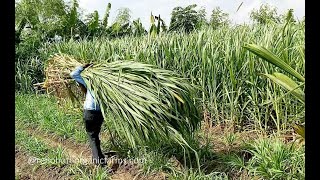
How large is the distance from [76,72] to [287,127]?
206cm

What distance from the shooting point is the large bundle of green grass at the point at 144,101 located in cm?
329

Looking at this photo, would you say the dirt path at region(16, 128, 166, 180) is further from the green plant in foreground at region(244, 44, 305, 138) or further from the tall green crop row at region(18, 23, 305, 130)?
the green plant in foreground at region(244, 44, 305, 138)

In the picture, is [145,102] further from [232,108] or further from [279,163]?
[232,108]

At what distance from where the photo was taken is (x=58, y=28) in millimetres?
11859

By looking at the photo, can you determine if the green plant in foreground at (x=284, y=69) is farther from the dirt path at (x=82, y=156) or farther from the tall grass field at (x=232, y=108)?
the dirt path at (x=82, y=156)

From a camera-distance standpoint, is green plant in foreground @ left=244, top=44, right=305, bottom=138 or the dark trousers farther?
the dark trousers

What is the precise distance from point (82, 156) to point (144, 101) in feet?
4.57

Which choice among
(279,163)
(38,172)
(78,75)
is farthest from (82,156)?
(279,163)

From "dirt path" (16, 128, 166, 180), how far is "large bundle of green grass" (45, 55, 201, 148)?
33 cm

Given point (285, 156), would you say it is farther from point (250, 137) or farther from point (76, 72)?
point (76, 72)

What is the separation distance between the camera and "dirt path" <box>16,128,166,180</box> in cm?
361

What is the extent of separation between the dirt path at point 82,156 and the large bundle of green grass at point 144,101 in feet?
1.08

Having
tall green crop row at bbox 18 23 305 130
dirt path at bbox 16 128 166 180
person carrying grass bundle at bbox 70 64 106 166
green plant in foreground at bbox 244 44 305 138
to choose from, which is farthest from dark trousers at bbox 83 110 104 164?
green plant in foreground at bbox 244 44 305 138
